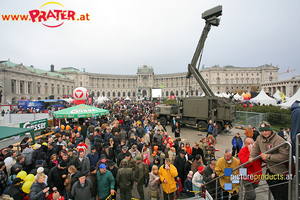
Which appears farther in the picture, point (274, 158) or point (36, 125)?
point (36, 125)

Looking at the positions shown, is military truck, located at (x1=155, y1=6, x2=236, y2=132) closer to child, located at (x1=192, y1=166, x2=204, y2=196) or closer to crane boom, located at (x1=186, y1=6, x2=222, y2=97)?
crane boom, located at (x1=186, y1=6, x2=222, y2=97)

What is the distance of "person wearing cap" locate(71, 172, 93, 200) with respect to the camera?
10.9 feet

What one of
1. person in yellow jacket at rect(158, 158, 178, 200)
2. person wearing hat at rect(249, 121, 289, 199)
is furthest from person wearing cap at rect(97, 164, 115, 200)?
person wearing hat at rect(249, 121, 289, 199)

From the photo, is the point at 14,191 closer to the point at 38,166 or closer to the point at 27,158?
the point at 38,166

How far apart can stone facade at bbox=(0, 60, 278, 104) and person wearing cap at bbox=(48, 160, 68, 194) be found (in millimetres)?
21440

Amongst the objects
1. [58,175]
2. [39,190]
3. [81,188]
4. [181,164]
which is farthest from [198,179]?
A: [39,190]

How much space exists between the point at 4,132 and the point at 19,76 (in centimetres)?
4284

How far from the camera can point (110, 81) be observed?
295ft

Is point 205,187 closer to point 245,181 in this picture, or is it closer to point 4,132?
point 245,181

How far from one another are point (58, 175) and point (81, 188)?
3.33 feet

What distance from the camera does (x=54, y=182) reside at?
3820mm

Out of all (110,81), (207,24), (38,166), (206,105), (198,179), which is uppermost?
(110,81)

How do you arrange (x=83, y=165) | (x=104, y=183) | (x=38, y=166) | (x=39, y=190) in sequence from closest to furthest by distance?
1. (x=39, y=190)
2. (x=104, y=183)
3. (x=38, y=166)
4. (x=83, y=165)

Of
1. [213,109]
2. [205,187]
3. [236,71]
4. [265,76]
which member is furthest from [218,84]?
[205,187]
